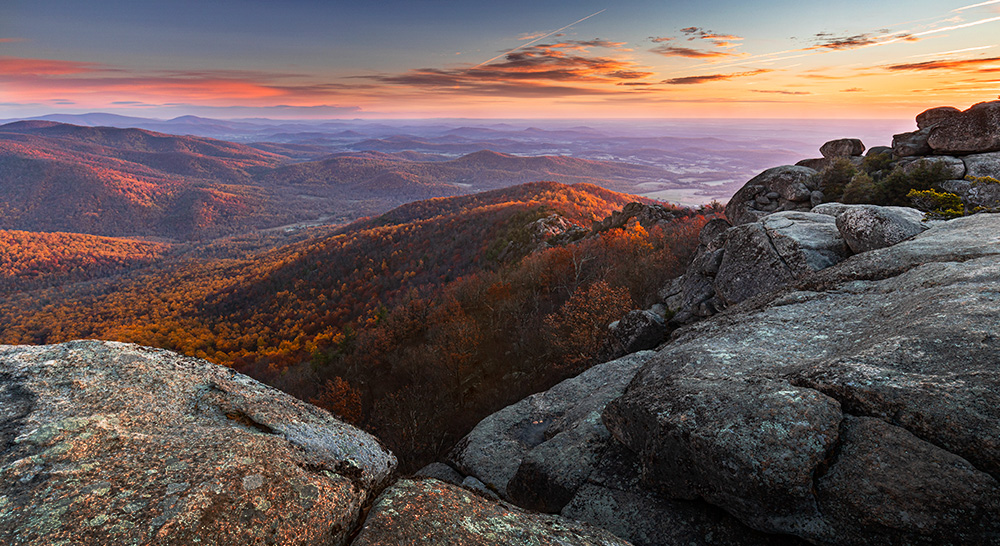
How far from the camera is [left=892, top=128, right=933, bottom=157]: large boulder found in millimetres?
25853

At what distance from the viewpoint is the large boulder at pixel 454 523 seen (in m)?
5.36

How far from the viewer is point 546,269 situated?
47.2 meters

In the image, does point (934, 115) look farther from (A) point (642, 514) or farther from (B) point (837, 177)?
(A) point (642, 514)

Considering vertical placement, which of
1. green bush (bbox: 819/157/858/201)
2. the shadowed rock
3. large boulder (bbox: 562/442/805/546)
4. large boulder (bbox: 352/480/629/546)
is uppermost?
green bush (bbox: 819/157/858/201)

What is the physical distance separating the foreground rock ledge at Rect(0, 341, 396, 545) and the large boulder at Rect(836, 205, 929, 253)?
1630 cm

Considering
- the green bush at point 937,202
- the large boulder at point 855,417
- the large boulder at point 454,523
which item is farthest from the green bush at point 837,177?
the large boulder at point 454,523

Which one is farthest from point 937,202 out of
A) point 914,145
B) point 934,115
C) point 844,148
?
point 844,148

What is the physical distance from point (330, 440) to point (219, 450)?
189cm

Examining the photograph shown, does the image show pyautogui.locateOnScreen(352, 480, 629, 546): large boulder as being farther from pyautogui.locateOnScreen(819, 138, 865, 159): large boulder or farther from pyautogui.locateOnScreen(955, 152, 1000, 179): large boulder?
pyautogui.locateOnScreen(819, 138, 865, 159): large boulder

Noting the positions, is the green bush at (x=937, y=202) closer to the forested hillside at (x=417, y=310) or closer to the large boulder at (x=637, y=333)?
the large boulder at (x=637, y=333)

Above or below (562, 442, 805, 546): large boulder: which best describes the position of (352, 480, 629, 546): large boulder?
above

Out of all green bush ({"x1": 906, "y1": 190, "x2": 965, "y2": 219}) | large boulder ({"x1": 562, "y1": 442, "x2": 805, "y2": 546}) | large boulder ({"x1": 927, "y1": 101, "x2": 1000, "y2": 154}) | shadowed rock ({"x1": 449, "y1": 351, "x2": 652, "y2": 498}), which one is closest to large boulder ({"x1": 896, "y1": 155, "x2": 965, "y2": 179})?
large boulder ({"x1": 927, "y1": 101, "x2": 1000, "y2": 154})

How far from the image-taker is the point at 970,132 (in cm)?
2344

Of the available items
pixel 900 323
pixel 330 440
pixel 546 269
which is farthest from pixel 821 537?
pixel 546 269
